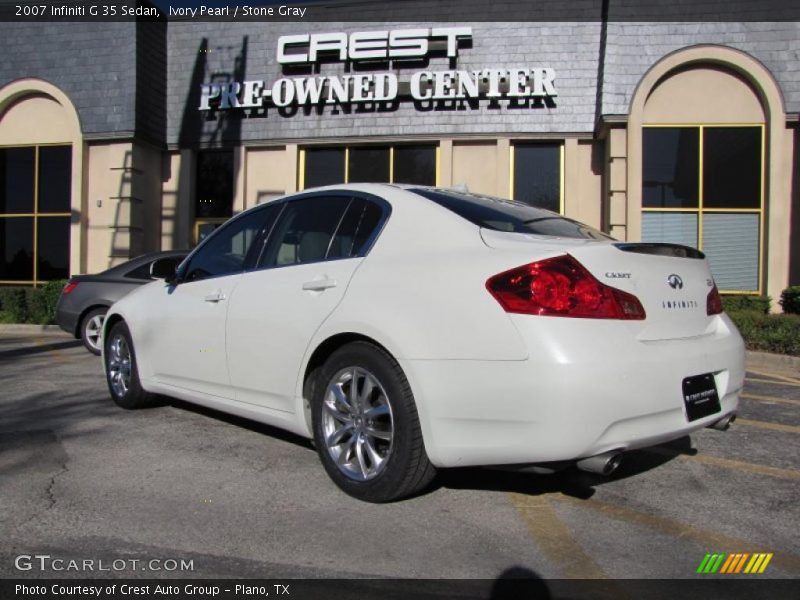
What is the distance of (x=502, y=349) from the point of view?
2.73 m

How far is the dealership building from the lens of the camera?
470 inches

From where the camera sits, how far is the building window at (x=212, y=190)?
14484mm

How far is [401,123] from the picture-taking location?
43.4 feet

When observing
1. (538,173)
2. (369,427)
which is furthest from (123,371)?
(538,173)

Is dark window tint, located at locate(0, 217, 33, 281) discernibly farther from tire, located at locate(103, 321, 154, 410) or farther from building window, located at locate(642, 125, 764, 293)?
building window, located at locate(642, 125, 764, 293)

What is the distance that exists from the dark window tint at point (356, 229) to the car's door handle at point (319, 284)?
179 millimetres

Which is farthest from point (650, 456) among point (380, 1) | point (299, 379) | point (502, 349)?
point (380, 1)

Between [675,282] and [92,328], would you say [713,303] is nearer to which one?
[675,282]

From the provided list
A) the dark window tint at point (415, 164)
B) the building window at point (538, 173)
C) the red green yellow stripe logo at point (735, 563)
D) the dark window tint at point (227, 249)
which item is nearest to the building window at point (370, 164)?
the dark window tint at point (415, 164)

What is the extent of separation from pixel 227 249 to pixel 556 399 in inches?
105

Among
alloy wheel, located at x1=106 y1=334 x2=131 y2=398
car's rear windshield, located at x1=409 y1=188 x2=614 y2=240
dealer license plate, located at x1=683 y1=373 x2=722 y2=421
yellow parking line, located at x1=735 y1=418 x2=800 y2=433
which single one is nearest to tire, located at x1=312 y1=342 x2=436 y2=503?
car's rear windshield, located at x1=409 y1=188 x2=614 y2=240

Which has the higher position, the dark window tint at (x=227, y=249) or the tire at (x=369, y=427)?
the dark window tint at (x=227, y=249)

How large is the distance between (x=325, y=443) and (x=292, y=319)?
68 cm

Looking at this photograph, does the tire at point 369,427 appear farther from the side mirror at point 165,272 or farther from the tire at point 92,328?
the tire at point 92,328
